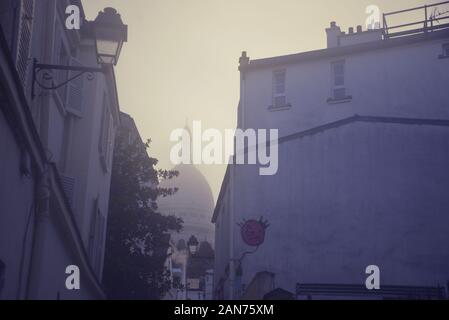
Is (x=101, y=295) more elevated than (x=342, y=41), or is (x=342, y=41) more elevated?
(x=342, y=41)

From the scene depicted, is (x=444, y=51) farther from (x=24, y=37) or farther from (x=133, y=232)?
(x=24, y=37)

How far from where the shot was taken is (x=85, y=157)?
14.7 metres

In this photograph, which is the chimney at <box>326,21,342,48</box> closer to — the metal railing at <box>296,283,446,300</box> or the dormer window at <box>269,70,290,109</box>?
the dormer window at <box>269,70,290,109</box>

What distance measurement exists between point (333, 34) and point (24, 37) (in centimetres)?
2552

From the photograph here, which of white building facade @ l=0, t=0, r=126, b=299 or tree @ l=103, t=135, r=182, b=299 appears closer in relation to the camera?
white building facade @ l=0, t=0, r=126, b=299

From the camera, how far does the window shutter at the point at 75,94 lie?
13.9 metres

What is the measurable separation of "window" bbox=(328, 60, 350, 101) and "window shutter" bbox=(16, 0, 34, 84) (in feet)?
61.5

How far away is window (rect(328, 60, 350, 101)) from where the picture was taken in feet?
89.2

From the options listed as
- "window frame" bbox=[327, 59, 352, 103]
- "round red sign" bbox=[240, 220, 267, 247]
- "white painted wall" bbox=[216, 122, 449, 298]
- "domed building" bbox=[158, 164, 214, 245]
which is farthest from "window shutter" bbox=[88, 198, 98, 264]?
"domed building" bbox=[158, 164, 214, 245]

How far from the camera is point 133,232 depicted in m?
27.8

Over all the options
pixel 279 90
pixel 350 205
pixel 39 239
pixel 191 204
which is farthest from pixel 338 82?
pixel 191 204

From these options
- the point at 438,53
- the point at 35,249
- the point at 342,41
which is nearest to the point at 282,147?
the point at 438,53
